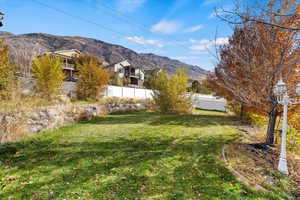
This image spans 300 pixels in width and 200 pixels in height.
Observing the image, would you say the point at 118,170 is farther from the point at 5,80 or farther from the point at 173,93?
the point at 173,93

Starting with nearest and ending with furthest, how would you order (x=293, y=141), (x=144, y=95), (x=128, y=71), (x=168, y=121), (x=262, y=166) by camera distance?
(x=262, y=166) → (x=293, y=141) → (x=168, y=121) → (x=144, y=95) → (x=128, y=71)

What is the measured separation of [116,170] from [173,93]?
8072mm

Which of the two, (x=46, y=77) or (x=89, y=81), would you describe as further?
(x=89, y=81)

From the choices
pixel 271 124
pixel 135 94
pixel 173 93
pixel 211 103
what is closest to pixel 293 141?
pixel 271 124

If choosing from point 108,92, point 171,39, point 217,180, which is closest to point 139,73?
point 171,39

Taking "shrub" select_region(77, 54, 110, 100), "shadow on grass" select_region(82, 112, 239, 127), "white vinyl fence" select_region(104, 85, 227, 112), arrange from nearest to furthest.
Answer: "shadow on grass" select_region(82, 112, 239, 127)
"shrub" select_region(77, 54, 110, 100)
"white vinyl fence" select_region(104, 85, 227, 112)

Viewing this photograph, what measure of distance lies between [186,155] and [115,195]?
2140mm

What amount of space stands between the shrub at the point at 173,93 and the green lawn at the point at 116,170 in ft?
18.9

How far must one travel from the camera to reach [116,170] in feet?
10.2

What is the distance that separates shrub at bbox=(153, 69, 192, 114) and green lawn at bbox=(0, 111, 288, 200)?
5.77 meters

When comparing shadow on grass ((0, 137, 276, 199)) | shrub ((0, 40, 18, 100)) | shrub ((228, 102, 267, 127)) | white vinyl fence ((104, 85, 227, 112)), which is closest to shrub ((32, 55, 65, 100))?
shrub ((0, 40, 18, 100))

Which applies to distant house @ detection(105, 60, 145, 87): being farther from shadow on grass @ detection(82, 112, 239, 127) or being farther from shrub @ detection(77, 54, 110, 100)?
shadow on grass @ detection(82, 112, 239, 127)

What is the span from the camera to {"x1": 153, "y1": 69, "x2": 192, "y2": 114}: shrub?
34.6 ft

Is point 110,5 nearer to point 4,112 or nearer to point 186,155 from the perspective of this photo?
point 4,112
